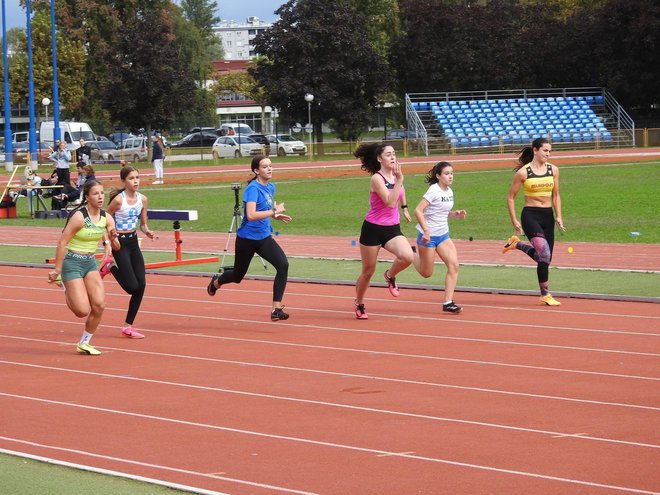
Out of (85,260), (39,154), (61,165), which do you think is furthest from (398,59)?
(85,260)

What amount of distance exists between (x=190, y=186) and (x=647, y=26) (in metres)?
30.7

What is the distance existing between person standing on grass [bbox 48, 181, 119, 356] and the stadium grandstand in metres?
50.0

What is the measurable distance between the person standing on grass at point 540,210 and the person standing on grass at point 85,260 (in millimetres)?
4916

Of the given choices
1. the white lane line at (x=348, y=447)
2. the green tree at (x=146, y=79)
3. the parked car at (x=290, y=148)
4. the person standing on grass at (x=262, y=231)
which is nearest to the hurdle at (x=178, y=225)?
the person standing on grass at (x=262, y=231)

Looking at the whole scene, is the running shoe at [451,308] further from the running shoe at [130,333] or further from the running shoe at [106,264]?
the running shoe at [106,264]

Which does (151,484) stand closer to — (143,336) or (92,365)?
(92,365)

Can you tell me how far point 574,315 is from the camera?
523 inches

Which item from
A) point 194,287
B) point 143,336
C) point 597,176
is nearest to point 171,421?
point 143,336

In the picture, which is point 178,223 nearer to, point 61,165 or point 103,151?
point 61,165

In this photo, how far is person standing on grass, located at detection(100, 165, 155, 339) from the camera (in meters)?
12.5

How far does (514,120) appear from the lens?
212 feet

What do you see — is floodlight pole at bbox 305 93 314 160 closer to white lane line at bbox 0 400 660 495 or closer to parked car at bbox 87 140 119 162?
parked car at bbox 87 140 119 162

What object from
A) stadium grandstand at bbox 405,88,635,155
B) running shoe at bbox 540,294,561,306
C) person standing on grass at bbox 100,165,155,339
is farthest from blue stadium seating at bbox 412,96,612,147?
person standing on grass at bbox 100,165,155,339

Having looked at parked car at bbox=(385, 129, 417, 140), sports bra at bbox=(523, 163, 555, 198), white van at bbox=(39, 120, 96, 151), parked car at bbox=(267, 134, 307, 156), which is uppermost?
white van at bbox=(39, 120, 96, 151)
